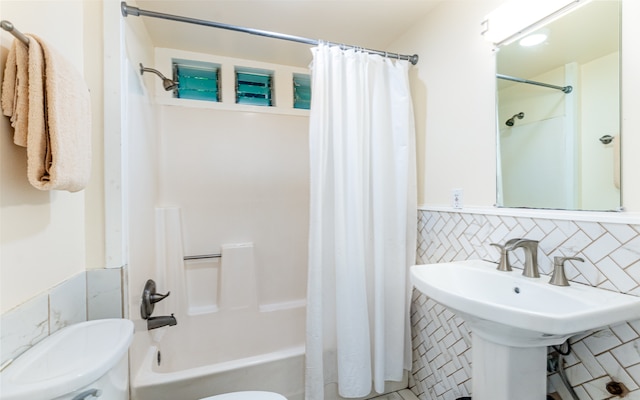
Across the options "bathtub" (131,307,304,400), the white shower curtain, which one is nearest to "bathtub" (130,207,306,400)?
"bathtub" (131,307,304,400)

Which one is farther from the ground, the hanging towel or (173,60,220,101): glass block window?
(173,60,220,101): glass block window

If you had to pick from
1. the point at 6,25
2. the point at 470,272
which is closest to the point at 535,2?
the point at 470,272

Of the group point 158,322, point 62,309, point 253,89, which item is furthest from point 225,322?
point 253,89

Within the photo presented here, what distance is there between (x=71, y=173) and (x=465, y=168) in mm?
1651

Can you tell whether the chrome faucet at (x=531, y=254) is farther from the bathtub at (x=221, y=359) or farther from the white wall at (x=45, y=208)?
the white wall at (x=45, y=208)

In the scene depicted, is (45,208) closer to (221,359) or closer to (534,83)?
(221,359)

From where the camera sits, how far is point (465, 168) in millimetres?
1472

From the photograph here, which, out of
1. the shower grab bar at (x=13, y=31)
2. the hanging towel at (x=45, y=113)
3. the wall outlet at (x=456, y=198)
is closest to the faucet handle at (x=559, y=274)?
the wall outlet at (x=456, y=198)

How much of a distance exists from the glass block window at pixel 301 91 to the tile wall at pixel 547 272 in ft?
5.05

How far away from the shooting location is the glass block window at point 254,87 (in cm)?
242

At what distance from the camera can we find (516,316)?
758 mm

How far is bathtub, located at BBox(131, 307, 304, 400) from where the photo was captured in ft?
4.49

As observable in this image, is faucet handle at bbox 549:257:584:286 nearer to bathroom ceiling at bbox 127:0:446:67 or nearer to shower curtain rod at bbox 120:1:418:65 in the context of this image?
shower curtain rod at bbox 120:1:418:65

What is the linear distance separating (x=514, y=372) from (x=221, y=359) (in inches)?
70.0
